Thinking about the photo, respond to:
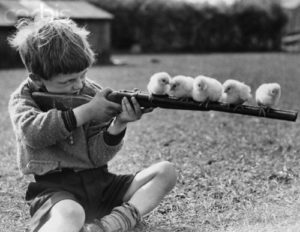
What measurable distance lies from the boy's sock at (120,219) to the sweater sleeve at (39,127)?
0.56 meters

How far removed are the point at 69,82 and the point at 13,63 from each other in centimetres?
1962

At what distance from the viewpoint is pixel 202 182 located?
4.32m

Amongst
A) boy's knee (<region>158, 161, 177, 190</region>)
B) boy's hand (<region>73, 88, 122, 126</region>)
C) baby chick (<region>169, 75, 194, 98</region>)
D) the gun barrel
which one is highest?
baby chick (<region>169, 75, 194, 98</region>)


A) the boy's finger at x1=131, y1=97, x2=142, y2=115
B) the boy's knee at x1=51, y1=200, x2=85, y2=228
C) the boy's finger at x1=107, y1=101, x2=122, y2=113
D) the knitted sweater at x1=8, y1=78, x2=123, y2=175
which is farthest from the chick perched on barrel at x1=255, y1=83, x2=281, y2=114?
the boy's knee at x1=51, y1=200, x2=85, y2=228

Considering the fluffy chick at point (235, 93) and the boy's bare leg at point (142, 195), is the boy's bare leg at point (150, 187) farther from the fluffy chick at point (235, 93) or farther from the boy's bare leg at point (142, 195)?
the fluffy chick at point (235, 93)

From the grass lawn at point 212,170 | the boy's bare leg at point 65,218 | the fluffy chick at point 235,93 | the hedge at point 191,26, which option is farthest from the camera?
the hedge at point 191,26

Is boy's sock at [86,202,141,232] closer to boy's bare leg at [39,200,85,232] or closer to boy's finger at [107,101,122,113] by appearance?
boy's bare leg at [39,200,85,232]

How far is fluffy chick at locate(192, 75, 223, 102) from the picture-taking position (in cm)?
300

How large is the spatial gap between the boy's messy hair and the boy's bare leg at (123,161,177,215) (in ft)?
2.67

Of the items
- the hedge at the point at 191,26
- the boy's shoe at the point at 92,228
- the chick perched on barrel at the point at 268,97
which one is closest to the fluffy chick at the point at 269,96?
the chick perched on barrel at the point at 268,97

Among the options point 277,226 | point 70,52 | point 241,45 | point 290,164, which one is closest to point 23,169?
point 70,52

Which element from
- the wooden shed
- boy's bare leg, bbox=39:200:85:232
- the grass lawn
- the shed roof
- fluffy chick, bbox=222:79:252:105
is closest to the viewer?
boy's bare leg, bbox=39:200:85:232

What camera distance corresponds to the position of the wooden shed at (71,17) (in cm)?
2189

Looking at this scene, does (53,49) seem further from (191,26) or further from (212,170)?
(191,26)
